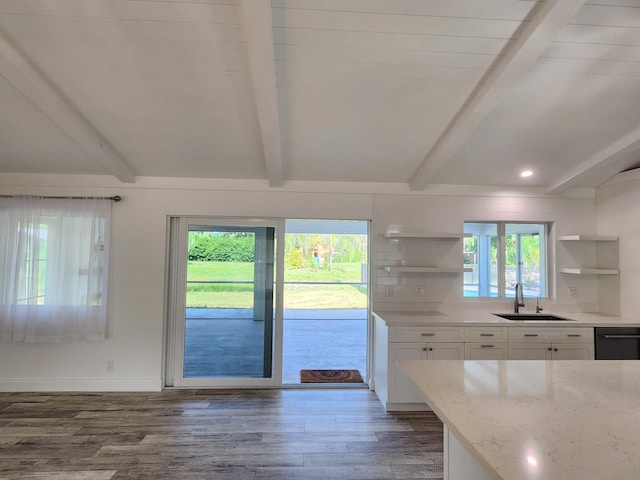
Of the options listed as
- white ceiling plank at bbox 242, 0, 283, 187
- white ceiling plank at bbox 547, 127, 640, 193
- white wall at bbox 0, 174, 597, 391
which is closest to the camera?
white ceiling plank at bbox 242, 0, 283, 187

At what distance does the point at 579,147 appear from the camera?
10.1 ft

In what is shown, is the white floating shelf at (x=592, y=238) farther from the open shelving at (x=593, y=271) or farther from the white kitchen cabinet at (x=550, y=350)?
the white kitchen cabinet at (x=550, y=350)

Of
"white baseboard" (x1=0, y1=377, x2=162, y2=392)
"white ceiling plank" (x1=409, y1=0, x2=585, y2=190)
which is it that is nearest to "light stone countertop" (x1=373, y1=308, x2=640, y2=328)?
"white ceiling plank" (x1=409, y1=0, x2=585, y2=190)

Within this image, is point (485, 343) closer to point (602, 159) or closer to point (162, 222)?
point (602, 159)

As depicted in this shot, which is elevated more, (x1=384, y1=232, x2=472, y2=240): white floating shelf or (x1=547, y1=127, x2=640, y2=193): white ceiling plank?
(x1=547, y1=127, x2=640, y2=193): white ceiling plank

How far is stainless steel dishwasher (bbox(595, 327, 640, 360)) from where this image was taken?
321 centimetres

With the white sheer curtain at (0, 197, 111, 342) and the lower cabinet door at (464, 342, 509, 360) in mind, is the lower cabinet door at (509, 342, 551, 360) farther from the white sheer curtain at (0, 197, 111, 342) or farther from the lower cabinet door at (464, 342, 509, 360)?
the white sheer curtain at (0, 197, 111, 342)

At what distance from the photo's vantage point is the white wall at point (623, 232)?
3443mm

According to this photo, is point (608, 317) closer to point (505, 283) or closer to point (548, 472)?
point (505, 283)

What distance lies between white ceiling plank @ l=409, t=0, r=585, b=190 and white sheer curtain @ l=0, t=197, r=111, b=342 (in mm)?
3335

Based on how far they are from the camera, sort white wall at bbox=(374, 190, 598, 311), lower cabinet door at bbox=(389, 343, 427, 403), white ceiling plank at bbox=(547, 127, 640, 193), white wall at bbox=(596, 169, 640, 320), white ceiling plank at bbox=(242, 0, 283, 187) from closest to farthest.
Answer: white ceiling plank at bbox=(242, 0, 283, 187) < white ceiling plank at bbox=(547, 127, 640, 193) < lower cabinet door at bbox=(389, 343, 427, 403) < white wall at bbox=(596, 169, 640, 320) < white wall at bbox=(374, 190, 598, 311)

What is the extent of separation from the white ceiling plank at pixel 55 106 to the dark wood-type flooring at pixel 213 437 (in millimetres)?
2215

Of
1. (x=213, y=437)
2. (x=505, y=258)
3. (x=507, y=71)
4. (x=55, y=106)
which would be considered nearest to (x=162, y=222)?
(x=55, y=106)

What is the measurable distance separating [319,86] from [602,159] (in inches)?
102
